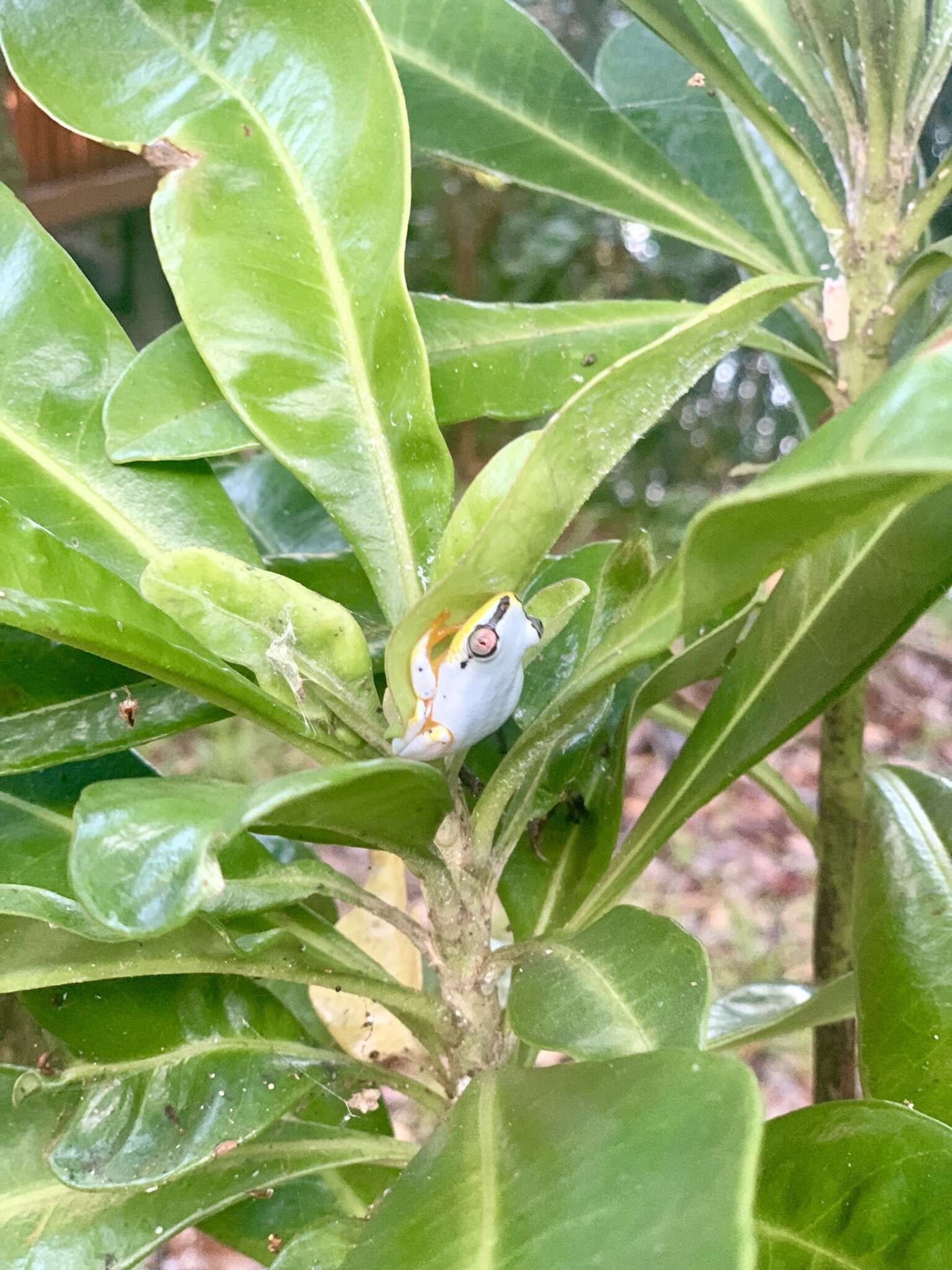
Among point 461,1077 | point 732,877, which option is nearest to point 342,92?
point 461,1077

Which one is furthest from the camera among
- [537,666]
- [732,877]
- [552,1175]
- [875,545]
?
[732,877]

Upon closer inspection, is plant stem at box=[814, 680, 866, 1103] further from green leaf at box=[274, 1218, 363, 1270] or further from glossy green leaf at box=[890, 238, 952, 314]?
green leaf at box=[274, 1218, 363, 1270]

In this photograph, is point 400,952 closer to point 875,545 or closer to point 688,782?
point 688,782

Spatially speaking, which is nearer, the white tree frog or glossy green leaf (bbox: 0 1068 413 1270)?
the white tree frog

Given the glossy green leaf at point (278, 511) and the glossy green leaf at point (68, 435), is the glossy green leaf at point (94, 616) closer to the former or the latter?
the glossy green leaf at point (68, 435)

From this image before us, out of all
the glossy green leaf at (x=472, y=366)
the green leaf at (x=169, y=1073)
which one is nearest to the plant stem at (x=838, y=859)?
the glossy green leaf at (x=472, y=366)

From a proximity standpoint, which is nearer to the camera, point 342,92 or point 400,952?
point 342,92

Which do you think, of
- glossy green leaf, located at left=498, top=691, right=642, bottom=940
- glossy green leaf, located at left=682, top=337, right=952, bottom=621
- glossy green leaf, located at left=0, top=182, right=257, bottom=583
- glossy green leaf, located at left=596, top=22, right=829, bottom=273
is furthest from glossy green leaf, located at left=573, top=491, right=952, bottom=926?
glossy green leaf, located at left=596, top=22, right=829, bottom=273
